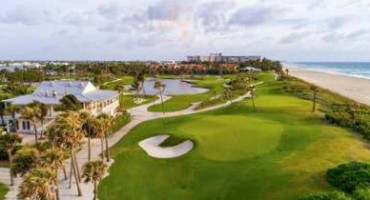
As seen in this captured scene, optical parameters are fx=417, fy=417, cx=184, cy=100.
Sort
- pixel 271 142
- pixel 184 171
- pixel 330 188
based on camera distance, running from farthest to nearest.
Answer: pixel 271 142 < pixel 184 171 < pixel 330 188

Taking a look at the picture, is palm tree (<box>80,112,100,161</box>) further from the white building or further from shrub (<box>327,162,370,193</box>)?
shrub (<box>327,162,370,193</box>)

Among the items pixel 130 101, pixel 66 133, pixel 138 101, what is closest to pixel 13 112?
pixel 66 133

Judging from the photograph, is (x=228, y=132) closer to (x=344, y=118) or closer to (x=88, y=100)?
(x=344, y=118)

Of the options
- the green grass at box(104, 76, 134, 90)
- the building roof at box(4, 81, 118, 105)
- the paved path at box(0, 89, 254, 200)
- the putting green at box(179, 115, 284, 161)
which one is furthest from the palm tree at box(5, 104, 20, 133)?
the green grass at box(104, 76, 134, 90)

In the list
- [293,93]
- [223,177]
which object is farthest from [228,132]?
[293,93]

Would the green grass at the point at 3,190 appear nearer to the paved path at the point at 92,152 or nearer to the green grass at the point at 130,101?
the paved path at the point at 92,152

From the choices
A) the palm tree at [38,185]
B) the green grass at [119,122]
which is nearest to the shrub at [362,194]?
the palm tree at [38,185]

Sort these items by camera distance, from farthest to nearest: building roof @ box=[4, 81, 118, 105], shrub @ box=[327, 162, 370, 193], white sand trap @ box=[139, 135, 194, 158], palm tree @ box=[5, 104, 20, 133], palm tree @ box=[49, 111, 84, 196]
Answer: building roof @ box=[4, 81, 118, 105], palm tree @ box=[5, 104, 20, 133], white sand trap @ box=[139, 135, 194, 158], palm tree @ box=[49, 111, 84, 196], shrub @ box=[327, 162, 370, 193]
